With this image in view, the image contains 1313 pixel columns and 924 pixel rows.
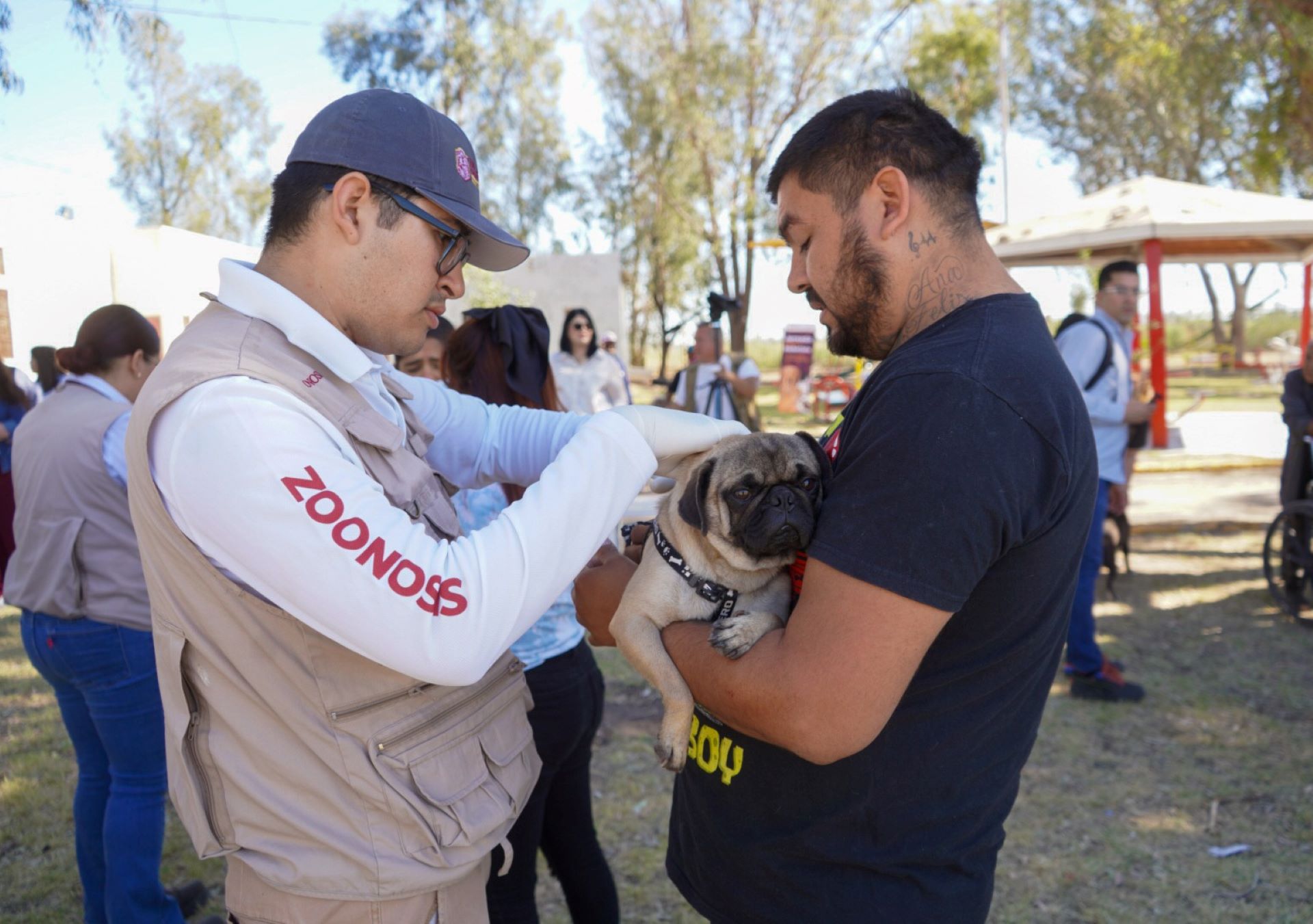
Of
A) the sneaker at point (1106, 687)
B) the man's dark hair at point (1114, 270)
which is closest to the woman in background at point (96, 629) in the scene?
the sneaker at point (1106, 687)

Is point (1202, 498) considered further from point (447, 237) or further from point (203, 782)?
point (203, 782)

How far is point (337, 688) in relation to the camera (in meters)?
1.70

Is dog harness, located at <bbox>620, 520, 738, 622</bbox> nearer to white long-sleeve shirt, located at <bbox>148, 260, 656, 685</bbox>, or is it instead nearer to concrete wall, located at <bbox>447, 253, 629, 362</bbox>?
white long-sleeve shirt, located at <bbox>148, 260, 656, 685</bbox>

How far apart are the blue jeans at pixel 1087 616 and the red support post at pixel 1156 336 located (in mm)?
7504

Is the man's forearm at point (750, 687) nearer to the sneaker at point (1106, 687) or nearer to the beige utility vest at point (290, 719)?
the beige utility vest at point (290, 719)

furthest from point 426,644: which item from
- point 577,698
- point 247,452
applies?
point 577,698

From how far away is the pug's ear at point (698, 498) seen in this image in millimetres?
2436

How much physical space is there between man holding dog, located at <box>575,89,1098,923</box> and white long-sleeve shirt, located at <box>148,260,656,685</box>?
48 centimetres

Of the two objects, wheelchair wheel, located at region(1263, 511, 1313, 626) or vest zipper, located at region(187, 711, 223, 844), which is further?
wheelchair wheel, located at region(1263, 511, 1313, 626)

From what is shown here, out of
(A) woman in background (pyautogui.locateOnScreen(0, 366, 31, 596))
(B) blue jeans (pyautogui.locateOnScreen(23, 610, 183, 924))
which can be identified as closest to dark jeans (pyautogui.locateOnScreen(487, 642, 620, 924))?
(B) blue jeans (pyautogui.locateOnScreen(23, 610, 183, 924))

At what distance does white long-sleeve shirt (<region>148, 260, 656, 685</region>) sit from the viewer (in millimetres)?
1496

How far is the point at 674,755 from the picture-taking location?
8.04ft

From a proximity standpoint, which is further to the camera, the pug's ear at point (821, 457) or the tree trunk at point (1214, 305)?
the tree trunk at point (1214, 305)

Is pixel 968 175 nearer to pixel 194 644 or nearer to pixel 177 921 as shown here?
pixel 194 644
